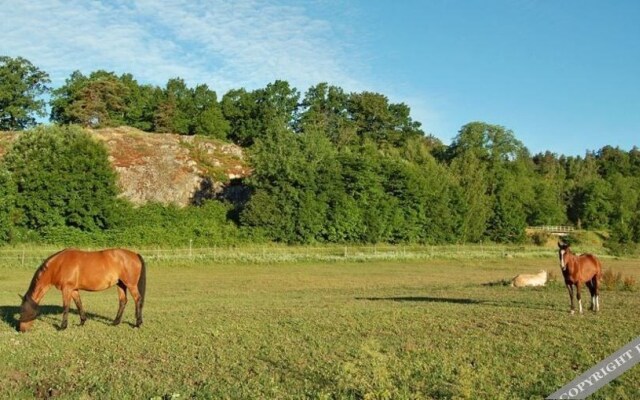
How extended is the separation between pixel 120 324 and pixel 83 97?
89.3 m

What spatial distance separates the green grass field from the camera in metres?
7.90

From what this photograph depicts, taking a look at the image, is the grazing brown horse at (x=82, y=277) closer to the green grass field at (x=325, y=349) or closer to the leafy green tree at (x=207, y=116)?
the green grass field at (x=325, y=349)

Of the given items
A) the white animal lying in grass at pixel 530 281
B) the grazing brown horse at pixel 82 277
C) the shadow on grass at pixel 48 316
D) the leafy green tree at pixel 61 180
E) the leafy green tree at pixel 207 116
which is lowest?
the shadow on grass at pixel 48 316

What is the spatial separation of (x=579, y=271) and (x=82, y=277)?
13.1 m

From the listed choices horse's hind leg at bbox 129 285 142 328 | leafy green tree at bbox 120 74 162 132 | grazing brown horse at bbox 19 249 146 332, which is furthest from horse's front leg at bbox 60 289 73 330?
leafy green tree at bbox 120 74 162 132

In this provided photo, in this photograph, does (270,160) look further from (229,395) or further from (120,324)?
(229,395)

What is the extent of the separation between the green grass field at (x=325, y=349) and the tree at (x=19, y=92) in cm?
→ 8334

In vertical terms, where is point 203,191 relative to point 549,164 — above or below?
below

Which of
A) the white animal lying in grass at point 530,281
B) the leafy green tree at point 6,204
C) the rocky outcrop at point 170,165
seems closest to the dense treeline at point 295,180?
the leafy green tree at point 6,204

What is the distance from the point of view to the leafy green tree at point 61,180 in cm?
5597

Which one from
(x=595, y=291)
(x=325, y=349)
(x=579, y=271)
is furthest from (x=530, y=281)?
(x=325, y=349)

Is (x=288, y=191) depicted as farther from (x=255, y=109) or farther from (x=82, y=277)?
(x=82, y=277)

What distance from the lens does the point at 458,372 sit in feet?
28.1

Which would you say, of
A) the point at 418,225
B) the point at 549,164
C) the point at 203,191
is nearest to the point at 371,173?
the point at 418,225
